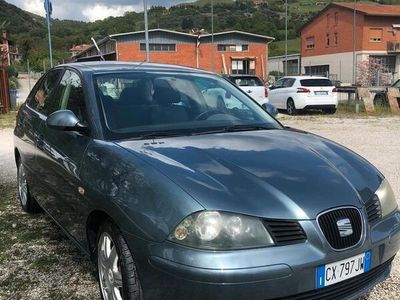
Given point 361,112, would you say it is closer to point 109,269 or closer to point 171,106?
point 171,106

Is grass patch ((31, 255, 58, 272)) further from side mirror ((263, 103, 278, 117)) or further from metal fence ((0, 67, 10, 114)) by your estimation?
metal fence ((0, 67, 10, 114))

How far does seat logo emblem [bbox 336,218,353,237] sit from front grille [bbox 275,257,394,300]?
0.27 meters

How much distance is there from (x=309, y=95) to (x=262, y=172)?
16.4 metres

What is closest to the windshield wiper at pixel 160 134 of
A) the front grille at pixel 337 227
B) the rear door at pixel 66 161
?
the rear door at pixel 66 161

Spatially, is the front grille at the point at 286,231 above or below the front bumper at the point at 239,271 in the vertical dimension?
above

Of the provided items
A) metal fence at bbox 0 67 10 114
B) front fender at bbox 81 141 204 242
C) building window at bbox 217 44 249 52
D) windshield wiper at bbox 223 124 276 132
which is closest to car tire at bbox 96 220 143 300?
front fender at bbox 81 141 204 242

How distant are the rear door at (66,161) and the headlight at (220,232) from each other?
99 cm

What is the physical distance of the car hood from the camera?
248 cm

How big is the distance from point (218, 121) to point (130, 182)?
1.25m

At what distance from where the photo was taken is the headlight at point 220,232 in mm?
2381

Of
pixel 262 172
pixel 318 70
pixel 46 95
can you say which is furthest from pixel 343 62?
pixel 262 172

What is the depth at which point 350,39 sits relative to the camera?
61438 mm

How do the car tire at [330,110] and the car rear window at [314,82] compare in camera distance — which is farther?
the car tire at [330,110]

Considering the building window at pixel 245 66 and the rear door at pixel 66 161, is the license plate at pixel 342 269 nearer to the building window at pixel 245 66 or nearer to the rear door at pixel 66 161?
the rear door at pixel 66 161
